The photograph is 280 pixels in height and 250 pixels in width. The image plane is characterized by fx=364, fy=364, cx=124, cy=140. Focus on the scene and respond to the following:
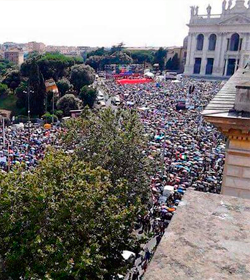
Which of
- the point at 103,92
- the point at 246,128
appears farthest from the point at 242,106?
the point at 103,92

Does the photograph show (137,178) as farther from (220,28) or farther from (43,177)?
(220,28)

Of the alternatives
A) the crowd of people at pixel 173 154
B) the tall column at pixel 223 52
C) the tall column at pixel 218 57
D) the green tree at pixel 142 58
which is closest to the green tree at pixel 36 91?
the crowd of people at pixel 173 154

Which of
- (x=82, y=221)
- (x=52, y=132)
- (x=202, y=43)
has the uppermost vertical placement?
(x=202, y=43)

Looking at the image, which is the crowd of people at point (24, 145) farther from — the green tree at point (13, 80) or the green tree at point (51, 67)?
the green tree at point (13, 80)

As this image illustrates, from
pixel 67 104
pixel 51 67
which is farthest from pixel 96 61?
pixel 67 104

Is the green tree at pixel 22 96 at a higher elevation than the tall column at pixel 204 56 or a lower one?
lower

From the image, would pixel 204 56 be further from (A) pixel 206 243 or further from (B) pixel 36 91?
(A) pixel 206 243

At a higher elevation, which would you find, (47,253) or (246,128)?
(246,128)
